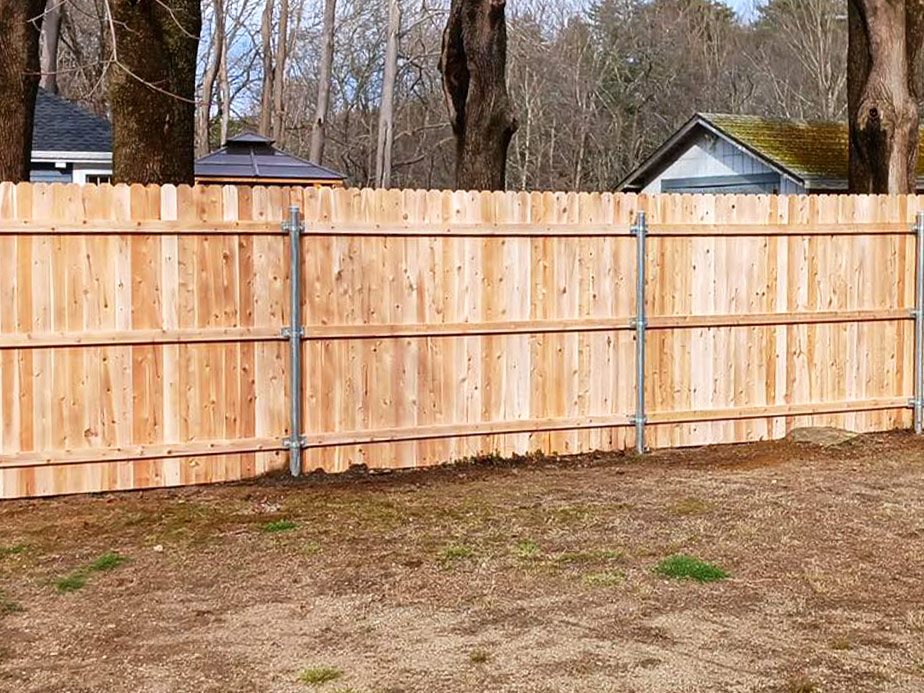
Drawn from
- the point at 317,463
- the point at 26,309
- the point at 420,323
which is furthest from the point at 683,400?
the point at 26,309

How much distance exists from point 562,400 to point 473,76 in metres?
5.09

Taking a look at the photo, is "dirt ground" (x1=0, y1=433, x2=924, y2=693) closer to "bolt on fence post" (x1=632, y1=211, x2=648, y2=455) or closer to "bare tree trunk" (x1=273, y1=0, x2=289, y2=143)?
"bolt on fence post" (x1=632, y1=211, x2=648, y2=455)

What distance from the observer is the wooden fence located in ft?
26.2

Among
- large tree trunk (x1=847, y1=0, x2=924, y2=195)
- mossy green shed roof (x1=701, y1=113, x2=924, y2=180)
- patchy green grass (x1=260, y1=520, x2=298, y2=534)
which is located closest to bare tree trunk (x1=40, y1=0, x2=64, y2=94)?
mossy green shed roof (x1=701, y1=113, x2=924, y2=180)

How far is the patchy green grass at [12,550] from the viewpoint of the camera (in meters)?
6.71

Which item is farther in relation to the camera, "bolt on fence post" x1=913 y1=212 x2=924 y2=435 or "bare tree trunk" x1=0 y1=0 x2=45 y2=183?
"bare tree trunk" x1=0 y1=0 x2=45 y2=183

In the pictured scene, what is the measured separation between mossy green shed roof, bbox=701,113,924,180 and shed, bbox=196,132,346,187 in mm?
7117

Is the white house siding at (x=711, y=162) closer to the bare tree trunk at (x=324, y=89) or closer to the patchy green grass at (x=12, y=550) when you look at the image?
the bare tree trunk at (x=324, y=89)

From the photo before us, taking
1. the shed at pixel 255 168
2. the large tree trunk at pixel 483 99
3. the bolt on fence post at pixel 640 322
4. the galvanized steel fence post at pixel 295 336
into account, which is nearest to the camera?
the galvanized steel fence post at pixel 295 336

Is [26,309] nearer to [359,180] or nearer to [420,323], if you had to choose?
[420,323]

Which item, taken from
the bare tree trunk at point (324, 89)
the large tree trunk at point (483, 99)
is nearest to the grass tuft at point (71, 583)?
the large tree trunk at point (483, 99)

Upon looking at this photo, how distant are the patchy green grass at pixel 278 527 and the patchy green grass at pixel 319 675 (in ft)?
8.04

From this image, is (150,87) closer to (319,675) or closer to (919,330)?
(319,675)

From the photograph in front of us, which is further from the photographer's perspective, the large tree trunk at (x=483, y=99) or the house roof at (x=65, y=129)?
the house roof at (x=65, y=129)
